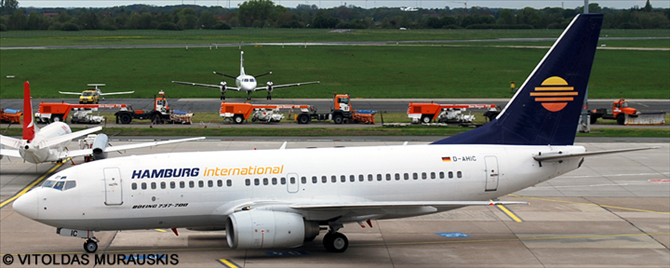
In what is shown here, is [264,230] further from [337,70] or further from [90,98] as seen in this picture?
[337,70]

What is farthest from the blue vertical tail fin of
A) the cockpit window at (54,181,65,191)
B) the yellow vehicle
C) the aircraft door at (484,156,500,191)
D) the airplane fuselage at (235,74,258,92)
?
the yellow vehicle

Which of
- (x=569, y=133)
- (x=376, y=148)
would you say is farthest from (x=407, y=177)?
(x=569, y=133)

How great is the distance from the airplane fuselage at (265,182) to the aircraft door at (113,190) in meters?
Answer: 0.03

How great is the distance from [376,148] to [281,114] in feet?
136

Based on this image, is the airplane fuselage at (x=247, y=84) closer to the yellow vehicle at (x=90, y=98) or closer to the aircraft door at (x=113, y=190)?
the yellow vehicle at (x=90, y=98)

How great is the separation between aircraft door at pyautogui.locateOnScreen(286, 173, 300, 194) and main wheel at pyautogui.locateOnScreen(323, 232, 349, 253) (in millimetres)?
1959

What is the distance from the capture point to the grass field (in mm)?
95688

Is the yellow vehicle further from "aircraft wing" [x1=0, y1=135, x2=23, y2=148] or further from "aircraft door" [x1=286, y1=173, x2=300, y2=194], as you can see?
"aircraft door" [x1=286, y1=173, x2=300, y2=194]

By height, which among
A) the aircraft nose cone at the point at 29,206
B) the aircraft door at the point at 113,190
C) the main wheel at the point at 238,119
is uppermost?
the aircraft door at the point at 113,190

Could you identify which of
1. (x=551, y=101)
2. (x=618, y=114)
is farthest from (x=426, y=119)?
(x=551, y=101)

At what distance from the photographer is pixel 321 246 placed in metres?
24.5

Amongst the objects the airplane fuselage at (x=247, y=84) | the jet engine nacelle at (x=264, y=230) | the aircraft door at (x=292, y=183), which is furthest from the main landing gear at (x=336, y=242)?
the airplane fuselage at (x=247, y=84)

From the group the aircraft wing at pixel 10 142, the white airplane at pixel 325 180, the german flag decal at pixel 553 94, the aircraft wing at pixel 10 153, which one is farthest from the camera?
the aircraft wing at pixel 10 153

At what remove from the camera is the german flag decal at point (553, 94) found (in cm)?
2564
